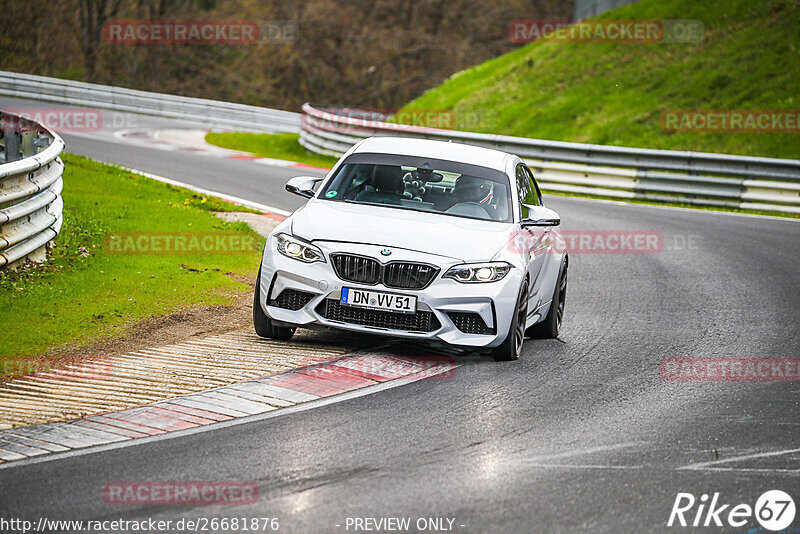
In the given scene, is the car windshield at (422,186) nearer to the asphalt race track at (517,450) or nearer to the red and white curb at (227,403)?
the asphalt race track at (517,450)

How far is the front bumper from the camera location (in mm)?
8055

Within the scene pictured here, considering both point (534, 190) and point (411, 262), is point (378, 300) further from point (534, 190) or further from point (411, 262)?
point (534, 190)

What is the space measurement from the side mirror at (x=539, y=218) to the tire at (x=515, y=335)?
731mm

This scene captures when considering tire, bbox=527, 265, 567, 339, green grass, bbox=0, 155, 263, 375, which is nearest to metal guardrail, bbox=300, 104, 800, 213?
green grass, bbox=0, 155, 263, 375

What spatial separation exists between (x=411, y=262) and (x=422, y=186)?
1.49m

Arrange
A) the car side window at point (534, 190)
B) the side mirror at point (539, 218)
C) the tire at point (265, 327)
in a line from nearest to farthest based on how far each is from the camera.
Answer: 1. the tire at point (265, 327)
2. the side mirror at point (539, 218)
3. the car side window at point (534, 190)

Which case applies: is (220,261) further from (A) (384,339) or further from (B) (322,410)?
(B) (322,410)

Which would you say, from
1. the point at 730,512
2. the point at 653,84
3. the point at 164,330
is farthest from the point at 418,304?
the point at 653,84

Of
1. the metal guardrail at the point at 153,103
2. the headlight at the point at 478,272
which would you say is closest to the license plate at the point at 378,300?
the headlight at the point at 478,272

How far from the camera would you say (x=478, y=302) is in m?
8.08

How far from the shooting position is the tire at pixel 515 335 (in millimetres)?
8312

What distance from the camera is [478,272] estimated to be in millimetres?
8195

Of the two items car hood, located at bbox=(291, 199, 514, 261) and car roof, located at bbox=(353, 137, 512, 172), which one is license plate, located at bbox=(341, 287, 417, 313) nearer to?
car hood, located at bbox=(291, 199, 514, 261)

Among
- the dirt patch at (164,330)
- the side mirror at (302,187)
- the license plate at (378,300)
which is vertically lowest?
the dirt patch at (164,330)
